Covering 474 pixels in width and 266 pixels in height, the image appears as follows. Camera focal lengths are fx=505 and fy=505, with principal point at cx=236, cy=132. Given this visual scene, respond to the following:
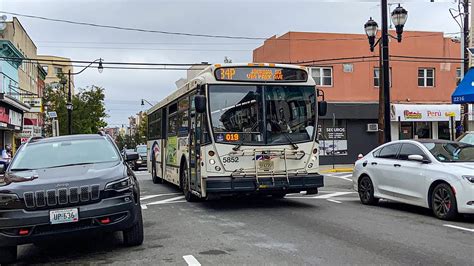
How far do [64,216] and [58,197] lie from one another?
251mm

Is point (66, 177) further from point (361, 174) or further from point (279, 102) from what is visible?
point (361, 174)

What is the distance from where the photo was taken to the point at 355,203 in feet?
40.5

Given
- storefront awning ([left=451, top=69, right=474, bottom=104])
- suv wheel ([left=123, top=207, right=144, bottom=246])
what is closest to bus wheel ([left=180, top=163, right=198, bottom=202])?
suv wheel ([left=123, top=207, right=144, bottom=246])

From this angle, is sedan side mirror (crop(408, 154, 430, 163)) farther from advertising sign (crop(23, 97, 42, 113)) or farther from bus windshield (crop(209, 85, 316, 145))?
advertising sign (crop(23, 97, 42, 113))

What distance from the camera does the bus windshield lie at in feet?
35.4

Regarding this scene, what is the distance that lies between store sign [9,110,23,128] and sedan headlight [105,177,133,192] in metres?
29.1

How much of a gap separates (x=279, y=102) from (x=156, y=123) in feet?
26.2

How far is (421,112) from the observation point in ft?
96.4

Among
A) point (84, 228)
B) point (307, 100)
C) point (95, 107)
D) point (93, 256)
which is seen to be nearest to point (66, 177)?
point (84, 228)

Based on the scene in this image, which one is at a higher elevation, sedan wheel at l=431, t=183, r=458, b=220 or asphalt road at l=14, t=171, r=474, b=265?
sedan wheel at l=431, t=183, r=458, b=220

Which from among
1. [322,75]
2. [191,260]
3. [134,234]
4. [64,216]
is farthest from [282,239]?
[322,75]

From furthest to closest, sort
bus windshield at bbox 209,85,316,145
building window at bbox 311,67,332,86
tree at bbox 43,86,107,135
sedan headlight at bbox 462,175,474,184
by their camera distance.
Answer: tree at bbox 43,86,107,135 < building window at bbox 311,67,332,86 < bus windshield at bbox 209,85,316,145 < sedan headlight at bbox 462,175,474,184

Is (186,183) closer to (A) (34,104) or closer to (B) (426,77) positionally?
(B) (426,77)

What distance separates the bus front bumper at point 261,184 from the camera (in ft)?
34.6
